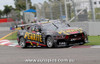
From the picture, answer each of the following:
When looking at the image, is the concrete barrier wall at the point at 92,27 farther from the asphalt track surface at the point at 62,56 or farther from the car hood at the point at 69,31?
the asphalt track surface at the point at 62,56

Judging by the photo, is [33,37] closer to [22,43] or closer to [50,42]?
[22,43]

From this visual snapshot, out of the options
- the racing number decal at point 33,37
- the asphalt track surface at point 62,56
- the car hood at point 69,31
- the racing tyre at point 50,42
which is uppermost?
the car hood at point 69,31

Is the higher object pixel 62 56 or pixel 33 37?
pixel 33 37

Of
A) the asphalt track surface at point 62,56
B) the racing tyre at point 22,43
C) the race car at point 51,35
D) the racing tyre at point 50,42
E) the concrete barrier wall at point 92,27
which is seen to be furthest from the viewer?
the concrete barrier wall at point 92,27

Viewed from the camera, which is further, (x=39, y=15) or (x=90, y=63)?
(x=39, y=15)

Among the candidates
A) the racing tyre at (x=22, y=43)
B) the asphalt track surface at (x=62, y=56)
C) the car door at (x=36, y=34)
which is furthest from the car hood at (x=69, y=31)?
the racing tyre at (x=22, y=43)

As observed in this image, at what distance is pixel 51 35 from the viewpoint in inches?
542

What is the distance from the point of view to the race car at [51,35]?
44.2 ft

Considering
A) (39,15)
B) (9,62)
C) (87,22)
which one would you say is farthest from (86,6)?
(9,62)

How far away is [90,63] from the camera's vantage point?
8.13 meters

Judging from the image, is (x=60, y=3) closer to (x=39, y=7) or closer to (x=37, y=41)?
(x=39, y=7)

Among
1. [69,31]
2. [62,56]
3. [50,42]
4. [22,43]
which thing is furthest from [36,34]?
[62,56]

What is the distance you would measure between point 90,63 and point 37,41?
262 inches

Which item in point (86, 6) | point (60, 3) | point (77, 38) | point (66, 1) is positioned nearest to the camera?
point (77, 38)
